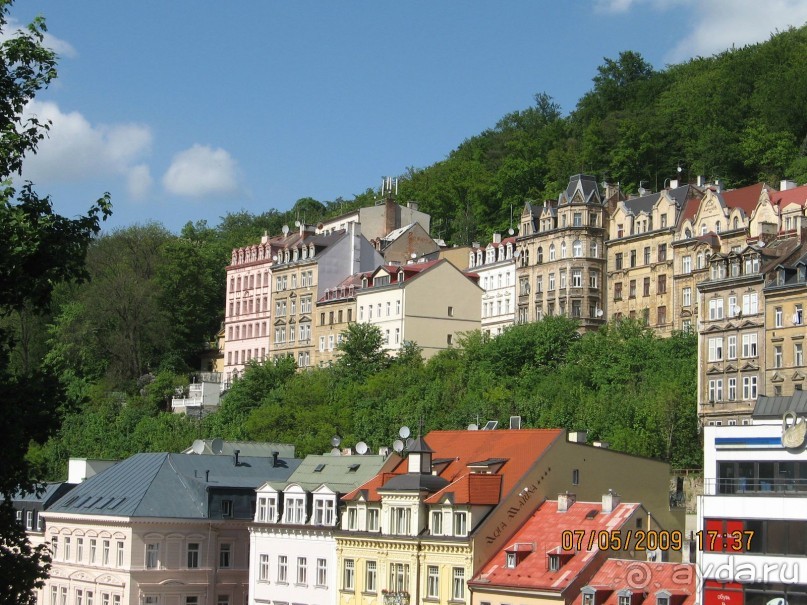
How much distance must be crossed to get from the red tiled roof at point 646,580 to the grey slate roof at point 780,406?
5.37m

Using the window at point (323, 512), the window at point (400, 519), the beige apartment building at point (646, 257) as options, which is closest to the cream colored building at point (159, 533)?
the window at point (323, 512)

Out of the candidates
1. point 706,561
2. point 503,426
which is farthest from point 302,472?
point 706,561

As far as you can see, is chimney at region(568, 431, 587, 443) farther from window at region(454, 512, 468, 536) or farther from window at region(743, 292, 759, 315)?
window at region(743, 292, 759, 315)

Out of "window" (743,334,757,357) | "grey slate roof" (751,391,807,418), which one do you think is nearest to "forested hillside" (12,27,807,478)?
"window" (743,334,757,357)

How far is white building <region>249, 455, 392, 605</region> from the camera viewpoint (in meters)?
60.3

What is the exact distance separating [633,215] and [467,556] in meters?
49.8

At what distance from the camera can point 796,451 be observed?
139 feet

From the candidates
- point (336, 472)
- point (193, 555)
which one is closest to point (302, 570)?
point (336, 472)

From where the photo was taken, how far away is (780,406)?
157ft

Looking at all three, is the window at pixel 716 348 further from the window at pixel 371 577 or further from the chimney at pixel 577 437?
the window at pixel 371 577

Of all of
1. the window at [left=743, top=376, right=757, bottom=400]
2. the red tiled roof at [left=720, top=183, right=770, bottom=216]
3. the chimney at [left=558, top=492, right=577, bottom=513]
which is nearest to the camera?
the chimney at [left=558, top=492, right=577, bottom=513]

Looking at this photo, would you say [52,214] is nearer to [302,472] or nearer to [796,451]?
[796,451]

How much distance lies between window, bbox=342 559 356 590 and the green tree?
93.6 feet

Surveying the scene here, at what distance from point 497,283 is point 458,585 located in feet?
190
